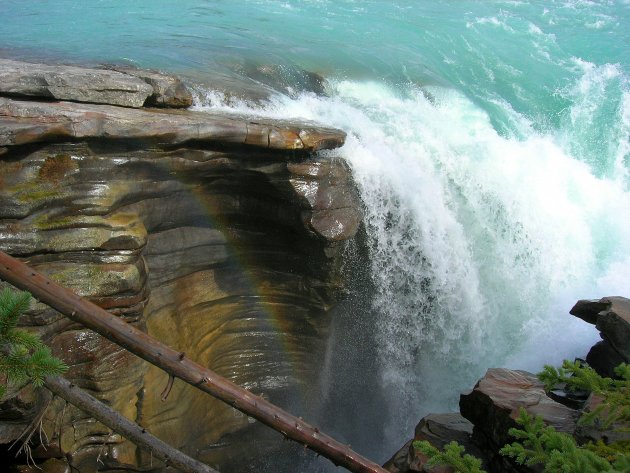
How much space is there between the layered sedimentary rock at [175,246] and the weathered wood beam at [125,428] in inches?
44.5

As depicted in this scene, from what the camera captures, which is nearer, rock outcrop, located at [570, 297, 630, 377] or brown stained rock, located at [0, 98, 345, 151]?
brown stained rock, located at [0, 98, 345, 151]

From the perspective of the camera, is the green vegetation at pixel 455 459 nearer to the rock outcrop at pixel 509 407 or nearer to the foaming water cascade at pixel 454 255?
the rock outcrop at pixel 509 407

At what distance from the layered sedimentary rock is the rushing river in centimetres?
99

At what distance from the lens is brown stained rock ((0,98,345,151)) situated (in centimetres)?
605

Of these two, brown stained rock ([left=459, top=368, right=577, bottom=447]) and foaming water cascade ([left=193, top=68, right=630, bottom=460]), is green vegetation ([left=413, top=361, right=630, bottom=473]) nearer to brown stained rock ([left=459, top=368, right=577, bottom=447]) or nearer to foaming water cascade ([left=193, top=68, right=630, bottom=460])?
brown stained rock ([left=459, top=368, right=577, bottom=447])

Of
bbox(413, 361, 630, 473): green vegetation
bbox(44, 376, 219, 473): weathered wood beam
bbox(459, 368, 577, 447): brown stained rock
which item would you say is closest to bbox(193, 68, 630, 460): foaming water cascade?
bbox(459, 368, 577, 447): brown stained rock

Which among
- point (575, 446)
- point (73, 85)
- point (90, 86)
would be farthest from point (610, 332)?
point (73, 85)

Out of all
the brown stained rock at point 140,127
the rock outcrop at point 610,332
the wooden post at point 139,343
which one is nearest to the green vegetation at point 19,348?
the wooden post at point 139,343

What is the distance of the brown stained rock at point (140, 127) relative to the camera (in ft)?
19.9

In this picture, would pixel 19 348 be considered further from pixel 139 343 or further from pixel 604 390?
pixel 604 390

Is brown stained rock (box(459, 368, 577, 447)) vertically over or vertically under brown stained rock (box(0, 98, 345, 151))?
under

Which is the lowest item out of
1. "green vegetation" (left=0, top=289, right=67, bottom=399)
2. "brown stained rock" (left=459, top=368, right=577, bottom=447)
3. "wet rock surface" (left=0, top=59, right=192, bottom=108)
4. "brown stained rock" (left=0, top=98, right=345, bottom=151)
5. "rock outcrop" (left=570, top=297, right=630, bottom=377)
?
"brown stained rock" (left=459, top=368, right=577, bottom=447)

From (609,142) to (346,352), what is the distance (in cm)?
988

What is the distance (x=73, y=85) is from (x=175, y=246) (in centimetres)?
244
